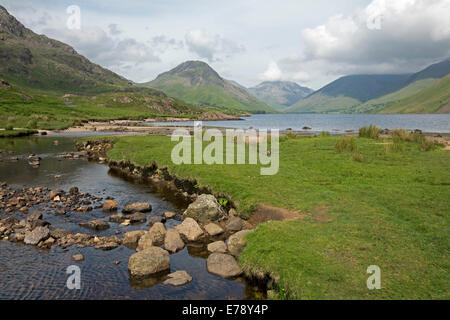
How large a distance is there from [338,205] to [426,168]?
15541 mm

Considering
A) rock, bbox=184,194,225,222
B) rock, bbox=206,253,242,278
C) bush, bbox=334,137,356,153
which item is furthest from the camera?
bush, bbox=334,137,356,153

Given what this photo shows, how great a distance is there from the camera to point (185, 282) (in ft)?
46.8

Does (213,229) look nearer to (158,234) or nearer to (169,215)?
(158,234)

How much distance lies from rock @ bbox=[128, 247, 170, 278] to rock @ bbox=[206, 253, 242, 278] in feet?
8.10

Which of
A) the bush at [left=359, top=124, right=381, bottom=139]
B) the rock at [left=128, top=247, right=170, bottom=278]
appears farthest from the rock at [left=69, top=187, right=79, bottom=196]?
the bush at [left=359, top=124, right=381, bottom=139]

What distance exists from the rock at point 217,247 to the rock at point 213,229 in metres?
1.74

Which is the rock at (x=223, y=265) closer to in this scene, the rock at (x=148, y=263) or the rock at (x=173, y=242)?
the rock at (x=148, y=263)

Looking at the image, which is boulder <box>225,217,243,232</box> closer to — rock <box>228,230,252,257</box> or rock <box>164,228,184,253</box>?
rock <box>228,230,252,257</box>

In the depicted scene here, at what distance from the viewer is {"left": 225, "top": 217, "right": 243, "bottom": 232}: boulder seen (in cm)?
2029

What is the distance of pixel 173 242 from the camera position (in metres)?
18.1

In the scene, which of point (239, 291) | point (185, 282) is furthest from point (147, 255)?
point (239, 291)

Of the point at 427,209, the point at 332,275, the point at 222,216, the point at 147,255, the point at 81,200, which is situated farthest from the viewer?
the point at 81,200

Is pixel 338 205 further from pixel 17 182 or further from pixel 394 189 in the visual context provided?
pixel 17 182

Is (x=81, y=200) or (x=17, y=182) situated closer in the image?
(x=81, y=200)
